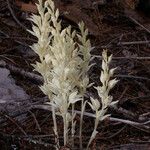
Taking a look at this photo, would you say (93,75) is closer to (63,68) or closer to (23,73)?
(23,73)

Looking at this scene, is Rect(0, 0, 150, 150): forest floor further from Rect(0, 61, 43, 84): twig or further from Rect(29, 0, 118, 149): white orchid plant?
Rect(29, 0, 118, 149): white orchid plant

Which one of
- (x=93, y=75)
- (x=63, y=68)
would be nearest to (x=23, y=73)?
(x=93, y=75)

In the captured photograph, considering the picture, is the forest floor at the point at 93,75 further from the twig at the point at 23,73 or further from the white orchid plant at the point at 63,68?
the white orchid plant at the point at 63,68

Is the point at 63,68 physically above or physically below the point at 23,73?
above

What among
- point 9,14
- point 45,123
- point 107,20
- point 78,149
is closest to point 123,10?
point 107,20

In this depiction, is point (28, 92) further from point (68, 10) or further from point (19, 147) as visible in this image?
point (68, 10)

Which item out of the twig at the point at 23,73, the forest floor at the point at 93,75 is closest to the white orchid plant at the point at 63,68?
the forest floor at the point at 93,75

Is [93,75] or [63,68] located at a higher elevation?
[63,68]

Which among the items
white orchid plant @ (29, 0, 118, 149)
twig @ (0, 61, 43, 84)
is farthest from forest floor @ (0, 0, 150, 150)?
white orchid plant @ (29, 0, 118, 149)

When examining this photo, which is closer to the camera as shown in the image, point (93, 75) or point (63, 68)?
point (63, 68)
